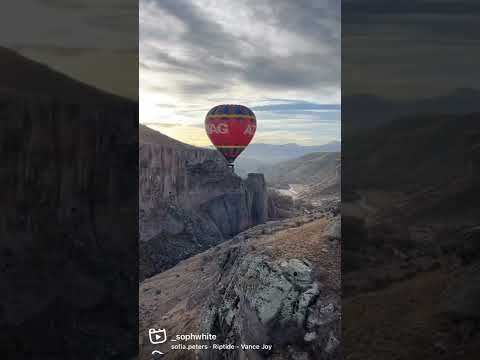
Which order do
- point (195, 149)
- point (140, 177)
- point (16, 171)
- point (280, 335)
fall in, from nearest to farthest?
1. point (280, 335)
2. point (16, 171)
3. point (140, 177)
4. point (195, 149)

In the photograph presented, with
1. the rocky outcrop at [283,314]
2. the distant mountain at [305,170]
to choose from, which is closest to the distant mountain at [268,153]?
the distant mountain at [305,170]

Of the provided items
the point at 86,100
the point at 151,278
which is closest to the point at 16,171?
the point at 86,100

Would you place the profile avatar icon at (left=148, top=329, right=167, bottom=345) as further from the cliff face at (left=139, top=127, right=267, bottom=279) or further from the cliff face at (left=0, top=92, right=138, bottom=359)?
the cliff face at (left=139, top=127, right=267, bottom=279)

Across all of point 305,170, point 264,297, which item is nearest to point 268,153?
point 305,170

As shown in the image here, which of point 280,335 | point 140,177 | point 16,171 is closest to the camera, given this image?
point 280,335

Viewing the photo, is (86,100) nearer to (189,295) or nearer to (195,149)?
(195,149)

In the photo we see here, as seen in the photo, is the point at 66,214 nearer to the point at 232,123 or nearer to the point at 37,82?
the point at 37,82

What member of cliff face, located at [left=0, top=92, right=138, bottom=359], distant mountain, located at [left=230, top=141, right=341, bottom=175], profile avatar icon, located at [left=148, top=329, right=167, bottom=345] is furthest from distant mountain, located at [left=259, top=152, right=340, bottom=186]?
profile avatar icon, located at [left=148, top=329, right=167, bottom=345]
